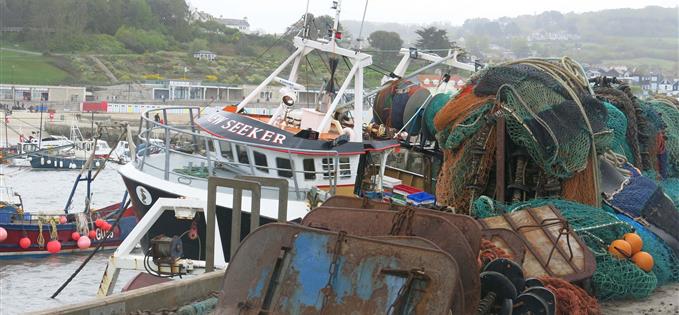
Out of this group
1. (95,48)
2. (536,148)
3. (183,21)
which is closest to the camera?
(536,148)

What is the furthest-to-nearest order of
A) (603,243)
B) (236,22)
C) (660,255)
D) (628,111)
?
1. (236,22)
2. (628,111)
3. (660,255)
4. (603,243)

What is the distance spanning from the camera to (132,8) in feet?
338

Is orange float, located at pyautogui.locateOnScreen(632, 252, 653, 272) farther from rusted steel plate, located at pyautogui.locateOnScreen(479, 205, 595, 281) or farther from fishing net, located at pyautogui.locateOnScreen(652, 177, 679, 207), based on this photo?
fishing net, located at pyautogui.locateOnScreen(652, 177, 679, 207)

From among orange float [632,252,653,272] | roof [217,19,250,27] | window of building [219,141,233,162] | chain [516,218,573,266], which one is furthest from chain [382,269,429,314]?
roof [217,19,250,27]

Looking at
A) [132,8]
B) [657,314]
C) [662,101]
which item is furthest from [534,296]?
[132,8]

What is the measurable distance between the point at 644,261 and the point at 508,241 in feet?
5.23

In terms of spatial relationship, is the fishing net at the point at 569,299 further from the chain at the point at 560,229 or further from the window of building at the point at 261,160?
the window of building at the point at 261,160

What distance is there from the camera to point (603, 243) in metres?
8.48

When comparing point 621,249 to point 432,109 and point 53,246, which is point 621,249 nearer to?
point 432,109

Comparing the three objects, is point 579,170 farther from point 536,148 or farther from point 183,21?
point 183,21

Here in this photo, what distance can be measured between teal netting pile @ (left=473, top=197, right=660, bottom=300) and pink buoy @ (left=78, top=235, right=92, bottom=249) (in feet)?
61.0

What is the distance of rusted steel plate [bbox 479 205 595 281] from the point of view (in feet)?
25.0

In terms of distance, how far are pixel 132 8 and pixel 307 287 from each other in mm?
101799

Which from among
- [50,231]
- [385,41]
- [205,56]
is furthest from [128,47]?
[50,231]
